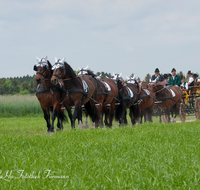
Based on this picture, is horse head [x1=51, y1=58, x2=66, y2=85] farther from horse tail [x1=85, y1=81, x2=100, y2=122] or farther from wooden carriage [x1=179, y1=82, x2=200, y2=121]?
wooden carriage [x1=179, y1=82, x2=200, y2=121]

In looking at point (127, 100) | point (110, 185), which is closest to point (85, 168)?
point (110, 185)

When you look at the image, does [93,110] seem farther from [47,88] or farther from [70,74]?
[47,88]

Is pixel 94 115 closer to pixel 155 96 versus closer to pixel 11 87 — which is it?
pixel 155 96

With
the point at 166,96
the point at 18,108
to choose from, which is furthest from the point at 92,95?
the point at 18,108

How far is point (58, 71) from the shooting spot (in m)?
7.90

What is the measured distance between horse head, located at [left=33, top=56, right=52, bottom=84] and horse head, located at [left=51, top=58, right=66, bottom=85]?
34 cm

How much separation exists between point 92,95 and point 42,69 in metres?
2.18

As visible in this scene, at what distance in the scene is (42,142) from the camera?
17.4ft

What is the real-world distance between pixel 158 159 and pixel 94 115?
20.2 feet

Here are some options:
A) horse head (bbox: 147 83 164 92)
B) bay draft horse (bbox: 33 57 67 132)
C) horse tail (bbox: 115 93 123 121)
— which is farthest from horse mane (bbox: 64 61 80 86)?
horse head (bbox: 147 83 164 92)

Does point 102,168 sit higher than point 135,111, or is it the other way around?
point 102,168

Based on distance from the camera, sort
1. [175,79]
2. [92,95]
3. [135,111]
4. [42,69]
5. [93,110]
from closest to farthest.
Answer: [42,69], [92,95], [93,110], [135,111], [175,79]

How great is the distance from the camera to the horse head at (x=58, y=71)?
769cm

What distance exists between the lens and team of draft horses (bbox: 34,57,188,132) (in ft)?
27.1
